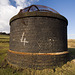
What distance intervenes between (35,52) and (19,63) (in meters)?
1.60

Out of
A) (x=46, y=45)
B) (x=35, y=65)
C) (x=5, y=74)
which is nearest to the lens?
(x=5, y=74)

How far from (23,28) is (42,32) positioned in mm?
1639

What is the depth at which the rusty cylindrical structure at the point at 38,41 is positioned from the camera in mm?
4719

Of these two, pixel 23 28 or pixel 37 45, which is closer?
pixel 37 45

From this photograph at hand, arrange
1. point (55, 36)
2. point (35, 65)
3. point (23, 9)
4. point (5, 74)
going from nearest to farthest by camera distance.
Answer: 1. point (5, 74)
2. point (35, 65)
3. point (55, 36)
4. point (23, 9)

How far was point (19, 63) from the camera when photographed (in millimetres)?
4949

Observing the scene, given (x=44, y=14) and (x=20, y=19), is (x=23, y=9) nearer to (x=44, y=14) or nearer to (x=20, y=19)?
(x=20, y=19)

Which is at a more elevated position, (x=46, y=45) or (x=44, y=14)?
(x=44, y=14)

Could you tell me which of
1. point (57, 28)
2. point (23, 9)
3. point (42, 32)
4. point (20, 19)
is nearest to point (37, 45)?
point (42, 32)

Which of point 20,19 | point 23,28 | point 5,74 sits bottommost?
point 5,74

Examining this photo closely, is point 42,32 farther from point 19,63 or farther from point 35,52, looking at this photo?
point 19,63

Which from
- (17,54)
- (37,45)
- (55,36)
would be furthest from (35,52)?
(55,36)

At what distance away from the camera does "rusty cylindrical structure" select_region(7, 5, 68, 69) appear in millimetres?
4719

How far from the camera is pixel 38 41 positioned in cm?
489
